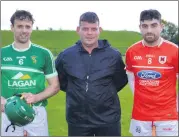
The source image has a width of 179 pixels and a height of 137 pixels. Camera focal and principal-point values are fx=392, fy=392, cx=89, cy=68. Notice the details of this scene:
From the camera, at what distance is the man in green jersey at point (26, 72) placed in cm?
547

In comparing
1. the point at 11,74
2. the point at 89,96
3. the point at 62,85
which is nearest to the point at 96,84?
the point at 89,96

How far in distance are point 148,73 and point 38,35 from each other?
76339mm

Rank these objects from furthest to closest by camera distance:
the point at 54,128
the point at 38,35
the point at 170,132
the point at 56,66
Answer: the point at 38,35 → the point at 54,128 → the point at 56,66 → the point at 170,132

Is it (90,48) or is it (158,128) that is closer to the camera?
(158,128)

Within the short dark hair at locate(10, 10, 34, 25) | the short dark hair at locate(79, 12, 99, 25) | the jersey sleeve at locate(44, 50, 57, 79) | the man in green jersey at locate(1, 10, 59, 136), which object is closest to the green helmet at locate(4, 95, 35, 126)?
the man in green jersey at locate(1, 10, 59, 136)

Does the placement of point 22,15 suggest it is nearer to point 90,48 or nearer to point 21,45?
point 21,45

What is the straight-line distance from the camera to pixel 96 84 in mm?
5547

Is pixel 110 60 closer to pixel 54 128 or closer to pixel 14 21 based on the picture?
pixel 14 21

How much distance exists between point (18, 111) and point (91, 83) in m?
1.09

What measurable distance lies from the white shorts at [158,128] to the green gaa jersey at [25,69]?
1473 mm

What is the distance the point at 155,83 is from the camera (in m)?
5.47

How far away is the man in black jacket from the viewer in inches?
219

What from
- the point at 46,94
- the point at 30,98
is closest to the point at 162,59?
the point at 46,94

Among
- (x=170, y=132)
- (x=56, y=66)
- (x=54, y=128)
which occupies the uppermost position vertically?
(x=56, y=66)
